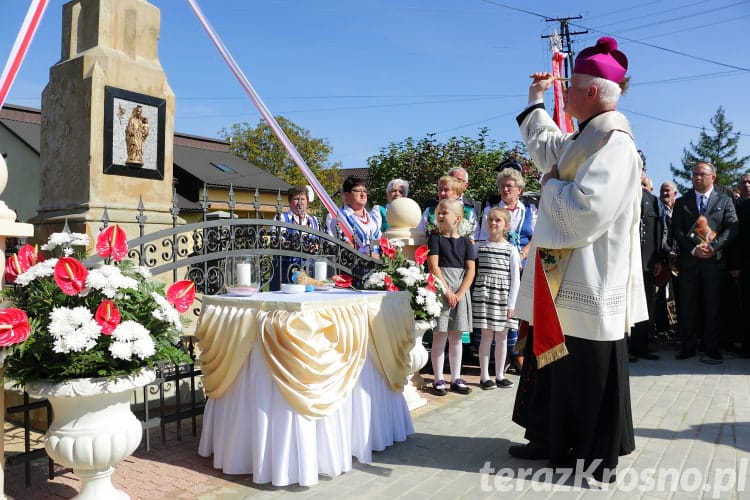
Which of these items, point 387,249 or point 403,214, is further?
point 403,214

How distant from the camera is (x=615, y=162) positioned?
127 inches

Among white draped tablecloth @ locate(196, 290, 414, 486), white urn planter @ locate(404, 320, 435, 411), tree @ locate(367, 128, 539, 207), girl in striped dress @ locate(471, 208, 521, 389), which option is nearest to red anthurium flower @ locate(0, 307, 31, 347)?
white draped tablecloth @ locate(196, 290, 414, 486)

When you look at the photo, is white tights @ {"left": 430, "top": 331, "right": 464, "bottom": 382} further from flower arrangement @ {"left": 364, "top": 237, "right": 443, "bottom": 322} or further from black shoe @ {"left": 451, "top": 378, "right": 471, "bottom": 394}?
flower arrangement @ {"left": 364, "top": 237, "right": 443, "bottom": 322}

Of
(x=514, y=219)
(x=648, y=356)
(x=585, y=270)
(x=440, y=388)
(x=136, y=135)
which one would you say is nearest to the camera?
(x=585, y=270)

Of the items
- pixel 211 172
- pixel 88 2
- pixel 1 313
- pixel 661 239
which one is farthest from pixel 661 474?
pixel 211 172

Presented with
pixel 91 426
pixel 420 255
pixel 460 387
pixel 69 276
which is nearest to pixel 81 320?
pixel 69 276

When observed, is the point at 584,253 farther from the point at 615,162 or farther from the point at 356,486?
the point at 356,486

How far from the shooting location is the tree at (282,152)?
29656 mm

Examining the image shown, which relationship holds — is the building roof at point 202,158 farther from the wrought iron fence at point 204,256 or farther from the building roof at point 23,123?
the wrought iron fence at point 204,256

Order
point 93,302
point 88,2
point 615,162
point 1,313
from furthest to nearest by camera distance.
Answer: point 88,2 < point 615,162 < point 93,302 < point 1,313

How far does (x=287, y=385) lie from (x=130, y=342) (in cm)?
94

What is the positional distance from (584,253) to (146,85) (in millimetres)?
5254

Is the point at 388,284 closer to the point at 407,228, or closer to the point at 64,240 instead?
the point at 407,228

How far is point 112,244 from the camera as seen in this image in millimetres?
2906
